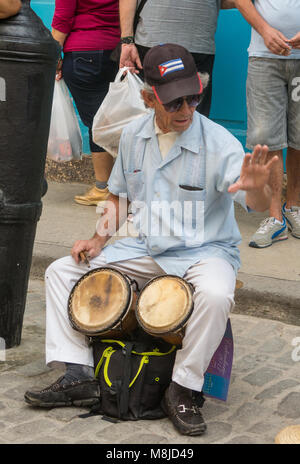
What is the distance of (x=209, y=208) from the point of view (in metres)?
3.66

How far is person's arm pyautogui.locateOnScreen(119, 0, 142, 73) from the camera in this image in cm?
555

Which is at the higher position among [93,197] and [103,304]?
[103,304]

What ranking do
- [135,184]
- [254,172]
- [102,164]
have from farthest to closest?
[102,164], [135,184], [254,172]

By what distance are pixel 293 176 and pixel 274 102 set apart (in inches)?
21.2

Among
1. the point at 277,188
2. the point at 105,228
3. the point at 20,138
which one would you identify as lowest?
the point at 277,188

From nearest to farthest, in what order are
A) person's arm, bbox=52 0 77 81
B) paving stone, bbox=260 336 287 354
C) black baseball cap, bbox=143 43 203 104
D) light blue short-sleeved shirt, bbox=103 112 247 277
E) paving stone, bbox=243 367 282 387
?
black baseball cap, bbox=143 43 203 104 → light blue short-sleeved shirt, bbox=103 112 247 277 → paving stone, bbox=243 367 282 387 → paving stone, bbox=260 336 287 354 → person's arm, bbox=52 0 77 81

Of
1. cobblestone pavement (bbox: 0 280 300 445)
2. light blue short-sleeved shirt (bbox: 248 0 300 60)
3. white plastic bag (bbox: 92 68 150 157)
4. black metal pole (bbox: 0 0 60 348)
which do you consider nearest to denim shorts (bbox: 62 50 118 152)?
white plastic bag (bbox: 92 68 150 157)

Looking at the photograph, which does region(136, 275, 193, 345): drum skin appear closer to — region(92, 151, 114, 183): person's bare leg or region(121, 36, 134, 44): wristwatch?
region(121, 36, 134, 44): wristwatch

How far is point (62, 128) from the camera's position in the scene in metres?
6.16

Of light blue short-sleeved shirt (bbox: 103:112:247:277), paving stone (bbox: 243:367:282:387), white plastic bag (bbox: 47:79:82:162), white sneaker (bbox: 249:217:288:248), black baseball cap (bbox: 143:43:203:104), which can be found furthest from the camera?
white plastic bag (bbox: 47:79:82:162)

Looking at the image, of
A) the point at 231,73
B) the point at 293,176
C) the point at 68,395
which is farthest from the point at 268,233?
the point at 68,395

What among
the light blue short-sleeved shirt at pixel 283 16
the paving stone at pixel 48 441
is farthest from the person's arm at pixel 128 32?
the paving stone at pixel 48 441

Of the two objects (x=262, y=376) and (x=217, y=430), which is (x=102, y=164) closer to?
Result: (x=262, y=376)

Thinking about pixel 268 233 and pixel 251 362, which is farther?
pixel 268 233
